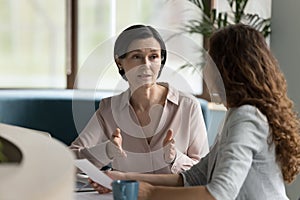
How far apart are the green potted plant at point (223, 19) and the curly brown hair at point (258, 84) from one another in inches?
73.2

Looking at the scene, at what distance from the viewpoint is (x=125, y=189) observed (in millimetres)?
1454

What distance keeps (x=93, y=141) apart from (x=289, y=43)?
1819mm

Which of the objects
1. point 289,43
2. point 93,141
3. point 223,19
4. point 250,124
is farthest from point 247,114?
point 223,19

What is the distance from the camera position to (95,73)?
6.98 feet

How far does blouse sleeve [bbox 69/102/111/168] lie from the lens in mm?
2135

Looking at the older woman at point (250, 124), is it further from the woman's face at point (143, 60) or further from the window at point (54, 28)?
the window at point (54, 28)

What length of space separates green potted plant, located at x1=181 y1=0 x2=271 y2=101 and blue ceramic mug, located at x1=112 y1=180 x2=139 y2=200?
2.22m

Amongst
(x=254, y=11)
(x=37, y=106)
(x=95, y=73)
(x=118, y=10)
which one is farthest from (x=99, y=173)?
(x=118, y=10)

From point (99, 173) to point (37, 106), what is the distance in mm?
2207

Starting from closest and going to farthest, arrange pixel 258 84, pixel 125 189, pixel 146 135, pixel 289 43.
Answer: pixel 125 189
pixel 258 84
pixel 146 135
pixel 289 43

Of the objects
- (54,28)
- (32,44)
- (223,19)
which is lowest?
(32,44)

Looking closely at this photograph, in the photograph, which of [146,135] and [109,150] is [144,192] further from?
[146,135]

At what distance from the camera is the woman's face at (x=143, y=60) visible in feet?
6.82

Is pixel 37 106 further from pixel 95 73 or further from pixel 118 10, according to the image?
pixel 95 73
